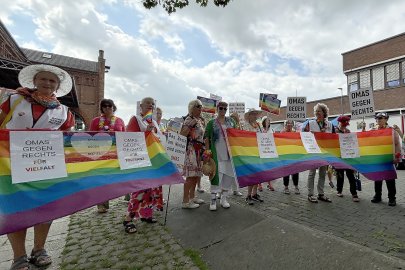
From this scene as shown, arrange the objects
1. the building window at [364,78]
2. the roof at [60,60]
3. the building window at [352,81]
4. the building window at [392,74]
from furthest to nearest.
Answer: the roof at [60,60] < the building window at [352,81] < the building window at [364,78] < the building window at [392,74]

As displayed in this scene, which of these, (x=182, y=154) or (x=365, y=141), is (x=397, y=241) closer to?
(x=365, y=141)

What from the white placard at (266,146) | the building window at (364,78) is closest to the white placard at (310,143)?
the white placard at (266,146)

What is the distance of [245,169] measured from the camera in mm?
4602

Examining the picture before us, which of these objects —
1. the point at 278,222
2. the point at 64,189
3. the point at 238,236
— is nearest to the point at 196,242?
the point at 238,236

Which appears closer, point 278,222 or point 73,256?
point 73,256

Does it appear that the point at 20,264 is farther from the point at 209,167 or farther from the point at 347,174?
the point at 347,174

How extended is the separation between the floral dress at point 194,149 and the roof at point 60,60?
132 ft

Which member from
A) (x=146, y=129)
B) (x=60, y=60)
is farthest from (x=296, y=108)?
(x=60, y=60)

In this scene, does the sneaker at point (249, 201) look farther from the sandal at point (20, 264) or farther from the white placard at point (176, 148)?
the sandal at point (20, 264)

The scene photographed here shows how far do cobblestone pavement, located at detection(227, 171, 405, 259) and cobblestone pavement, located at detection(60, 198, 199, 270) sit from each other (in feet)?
5.75

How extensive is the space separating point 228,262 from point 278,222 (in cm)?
110

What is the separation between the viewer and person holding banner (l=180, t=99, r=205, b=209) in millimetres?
4754

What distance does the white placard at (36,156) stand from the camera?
2658 mm

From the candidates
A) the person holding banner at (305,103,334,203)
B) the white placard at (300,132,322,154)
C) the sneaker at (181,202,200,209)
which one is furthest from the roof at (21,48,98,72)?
the white placard at (300,132,322,154)
